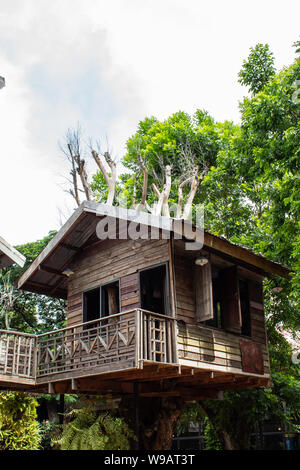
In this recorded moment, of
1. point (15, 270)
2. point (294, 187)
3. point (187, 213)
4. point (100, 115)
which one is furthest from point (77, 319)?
point (15, 270)

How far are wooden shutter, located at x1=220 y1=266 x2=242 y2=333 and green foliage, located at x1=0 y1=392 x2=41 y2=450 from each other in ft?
18.5

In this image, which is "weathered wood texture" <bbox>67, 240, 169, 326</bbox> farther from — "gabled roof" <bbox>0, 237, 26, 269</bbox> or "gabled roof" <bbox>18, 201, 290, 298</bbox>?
"gabled roof" <bbox>0, 237, 26, 269</bbox>

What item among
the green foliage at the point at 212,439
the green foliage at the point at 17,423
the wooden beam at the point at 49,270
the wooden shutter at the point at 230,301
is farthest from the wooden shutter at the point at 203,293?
the green foliage at the point at 212,439

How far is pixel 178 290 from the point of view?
11570 millimetres

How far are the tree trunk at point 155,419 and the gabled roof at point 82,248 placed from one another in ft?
15.2

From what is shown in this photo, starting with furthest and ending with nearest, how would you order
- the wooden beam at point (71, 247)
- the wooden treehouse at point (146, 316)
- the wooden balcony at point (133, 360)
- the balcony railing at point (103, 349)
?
the wooden beam at point (71, 247), the wooden treehouse at point (146, 316), the wooden balcony at point (133, 360), the balcony railing at point (103, 349)

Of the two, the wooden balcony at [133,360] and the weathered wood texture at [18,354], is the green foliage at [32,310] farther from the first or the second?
the weathered wood texture at [18,354]

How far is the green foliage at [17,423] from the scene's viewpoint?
11742 mm

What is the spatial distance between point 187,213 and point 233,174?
2811 millimetres

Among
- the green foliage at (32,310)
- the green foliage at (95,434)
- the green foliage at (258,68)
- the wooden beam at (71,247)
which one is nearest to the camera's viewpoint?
the green foliage at (95,434)

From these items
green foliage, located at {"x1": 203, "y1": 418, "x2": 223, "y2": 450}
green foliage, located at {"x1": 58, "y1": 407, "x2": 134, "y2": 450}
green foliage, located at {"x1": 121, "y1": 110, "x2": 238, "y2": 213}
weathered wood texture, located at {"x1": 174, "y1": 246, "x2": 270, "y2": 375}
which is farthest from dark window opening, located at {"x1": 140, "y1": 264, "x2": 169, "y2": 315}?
green foliage, located at {"x1": 121, "y1": 110, "x2": 238, "y2": 213}

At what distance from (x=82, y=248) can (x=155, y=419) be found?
5505mm

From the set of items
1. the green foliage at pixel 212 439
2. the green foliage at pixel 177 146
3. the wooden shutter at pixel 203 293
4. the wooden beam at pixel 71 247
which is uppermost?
Answer: the green foliage at pixel 177 146
